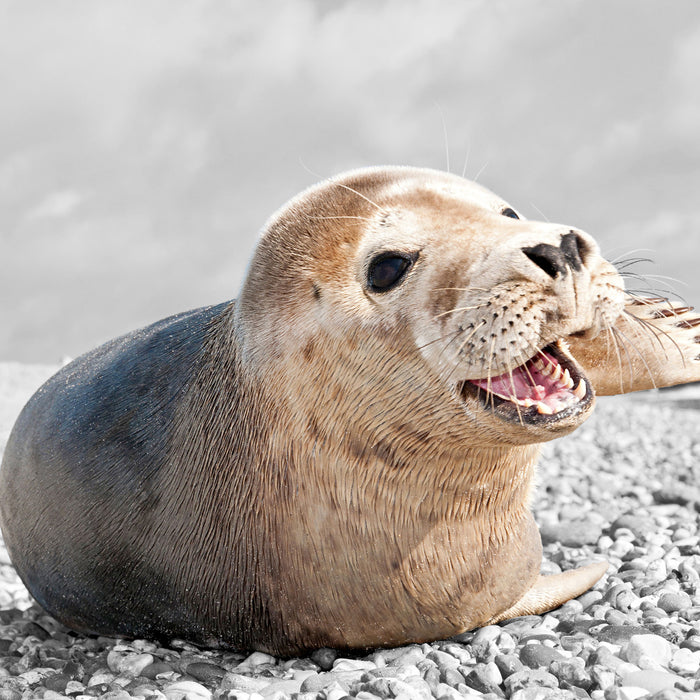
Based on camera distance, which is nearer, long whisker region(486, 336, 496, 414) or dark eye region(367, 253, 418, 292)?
long whisker region(486, 336, 496, 414)

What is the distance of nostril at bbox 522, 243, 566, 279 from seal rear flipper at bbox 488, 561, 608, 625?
1.84m

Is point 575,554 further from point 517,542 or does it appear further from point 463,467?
point 463,467

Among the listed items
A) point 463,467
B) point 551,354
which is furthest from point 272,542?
point 551,354

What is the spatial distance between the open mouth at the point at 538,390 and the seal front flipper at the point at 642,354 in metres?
0.94

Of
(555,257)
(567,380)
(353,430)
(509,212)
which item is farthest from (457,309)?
(509,212)

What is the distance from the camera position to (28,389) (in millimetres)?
17391

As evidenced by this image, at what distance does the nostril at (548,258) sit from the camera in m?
3.08

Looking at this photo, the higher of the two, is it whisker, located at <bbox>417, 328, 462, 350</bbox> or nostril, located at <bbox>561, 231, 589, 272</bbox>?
nostril, located at <bbox>561, 231, 589, 272</bbox>

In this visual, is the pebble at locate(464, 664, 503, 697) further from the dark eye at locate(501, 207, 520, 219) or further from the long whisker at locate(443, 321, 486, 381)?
the dark eye at locate(501, 207, 520, 219)

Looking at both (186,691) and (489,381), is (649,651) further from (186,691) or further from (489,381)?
(186,691)

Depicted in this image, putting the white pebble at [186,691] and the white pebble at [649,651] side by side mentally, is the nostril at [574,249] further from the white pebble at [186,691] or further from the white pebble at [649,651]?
the white pebble at [186,691]

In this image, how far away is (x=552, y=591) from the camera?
4.51m

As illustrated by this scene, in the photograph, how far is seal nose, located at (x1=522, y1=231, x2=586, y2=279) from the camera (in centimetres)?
308

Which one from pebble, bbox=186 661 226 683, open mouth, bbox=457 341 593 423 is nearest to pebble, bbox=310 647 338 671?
pebble, bbox=186 661 226 683
